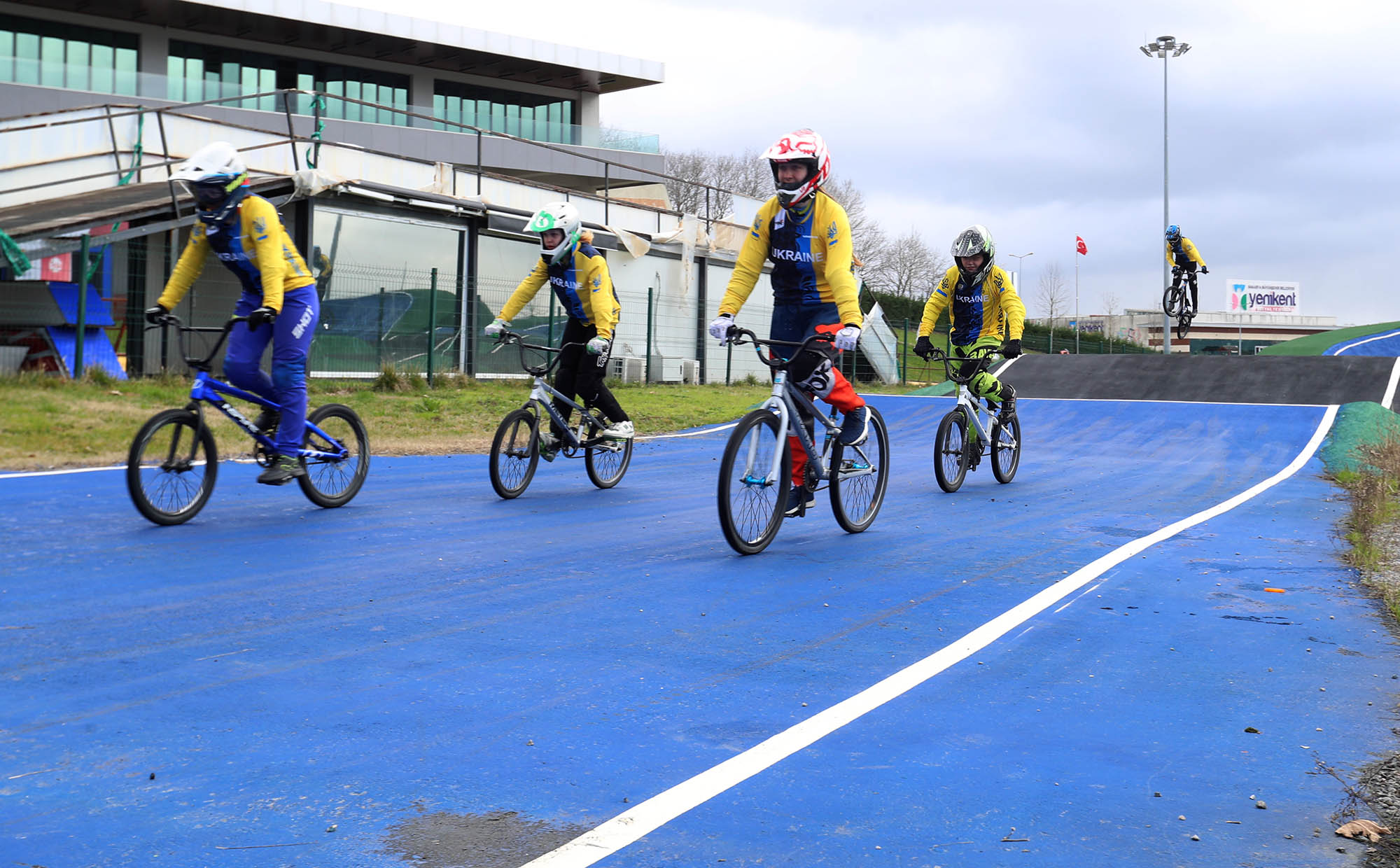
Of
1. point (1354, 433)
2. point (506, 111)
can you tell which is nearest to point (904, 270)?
point (506, 111)

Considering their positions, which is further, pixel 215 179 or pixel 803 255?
pixel 803 255

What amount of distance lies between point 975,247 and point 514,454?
14.9 ft

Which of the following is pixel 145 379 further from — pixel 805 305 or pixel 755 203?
pixel 755 203

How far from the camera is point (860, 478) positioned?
8.18m

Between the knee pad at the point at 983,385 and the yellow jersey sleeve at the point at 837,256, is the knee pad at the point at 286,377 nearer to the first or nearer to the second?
the yellow jersey sleeve at the point at 837,256

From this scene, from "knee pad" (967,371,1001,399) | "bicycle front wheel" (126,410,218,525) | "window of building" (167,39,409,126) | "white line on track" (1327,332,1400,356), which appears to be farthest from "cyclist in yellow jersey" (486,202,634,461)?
"window of building" (167,39,409,126)

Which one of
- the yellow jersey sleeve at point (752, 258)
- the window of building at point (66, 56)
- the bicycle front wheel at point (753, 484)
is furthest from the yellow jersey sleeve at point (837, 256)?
the window of building at point (66, 56)

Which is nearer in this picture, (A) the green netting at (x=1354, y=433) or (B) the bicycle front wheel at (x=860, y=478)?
(B) the bicycle front wheel at (x=860, y=478)

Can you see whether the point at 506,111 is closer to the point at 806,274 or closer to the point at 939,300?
Answer: the point at 939,300

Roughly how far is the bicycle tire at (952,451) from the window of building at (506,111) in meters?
37.5

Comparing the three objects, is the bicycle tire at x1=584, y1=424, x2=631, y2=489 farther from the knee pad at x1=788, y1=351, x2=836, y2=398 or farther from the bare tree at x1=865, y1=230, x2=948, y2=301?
the bare tree at x1=865, y1=230, x2=948, y2=301

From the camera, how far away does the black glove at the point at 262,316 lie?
7469mm

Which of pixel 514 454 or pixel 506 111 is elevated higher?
pixel 506 111

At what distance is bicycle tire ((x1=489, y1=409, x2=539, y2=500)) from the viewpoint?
9.29 m
